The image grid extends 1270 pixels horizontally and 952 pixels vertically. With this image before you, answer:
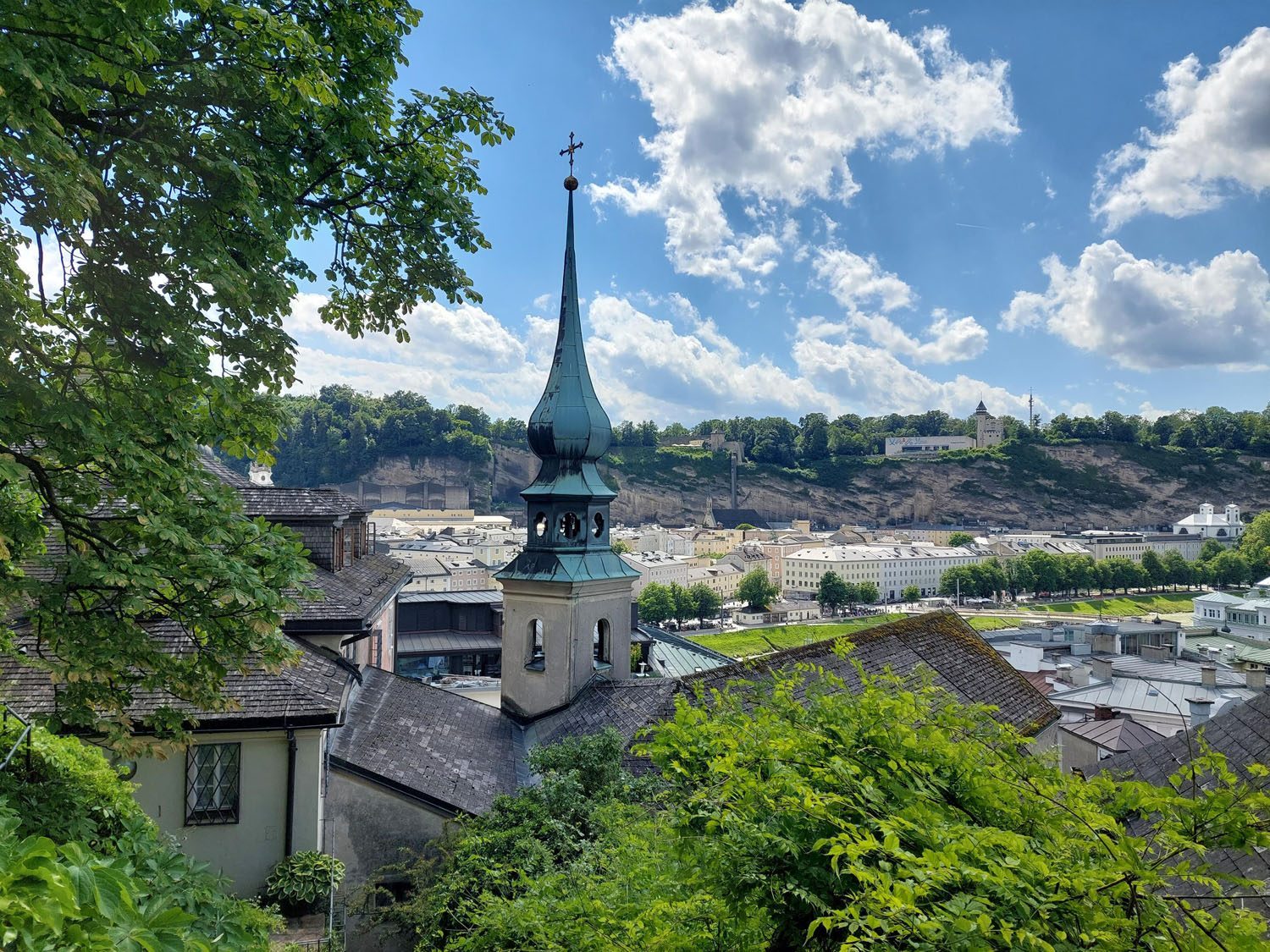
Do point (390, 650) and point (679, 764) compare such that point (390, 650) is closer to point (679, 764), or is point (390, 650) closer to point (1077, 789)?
point (679, 764)

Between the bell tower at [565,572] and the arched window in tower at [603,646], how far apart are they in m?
0.02

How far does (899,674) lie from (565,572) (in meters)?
6.64

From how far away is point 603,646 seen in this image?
54.5ft

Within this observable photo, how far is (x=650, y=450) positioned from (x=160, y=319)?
191539 millimetres

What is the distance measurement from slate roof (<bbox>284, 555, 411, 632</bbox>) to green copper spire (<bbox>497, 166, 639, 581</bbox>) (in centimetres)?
256

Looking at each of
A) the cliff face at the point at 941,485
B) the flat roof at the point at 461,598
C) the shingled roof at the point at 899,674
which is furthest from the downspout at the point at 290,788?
the cliff face at the point at 941,485

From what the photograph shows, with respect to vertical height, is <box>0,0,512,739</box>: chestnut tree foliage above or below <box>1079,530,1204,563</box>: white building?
above

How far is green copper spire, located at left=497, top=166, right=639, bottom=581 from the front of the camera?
1585 centimetres

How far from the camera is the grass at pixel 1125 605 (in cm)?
9669

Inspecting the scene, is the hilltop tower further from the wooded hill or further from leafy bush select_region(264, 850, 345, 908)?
leafy bush select_region(264, 850, 345, 908)

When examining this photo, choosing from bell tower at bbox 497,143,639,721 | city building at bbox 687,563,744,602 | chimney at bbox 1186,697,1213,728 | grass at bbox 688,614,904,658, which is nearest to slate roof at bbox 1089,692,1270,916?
bell tower at bbox 497,143,639,721

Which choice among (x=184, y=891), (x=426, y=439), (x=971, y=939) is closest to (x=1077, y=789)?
(x=971, y=939)

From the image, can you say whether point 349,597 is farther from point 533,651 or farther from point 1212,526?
point 1212,526

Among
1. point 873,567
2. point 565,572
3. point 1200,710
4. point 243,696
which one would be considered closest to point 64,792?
point 243,696
